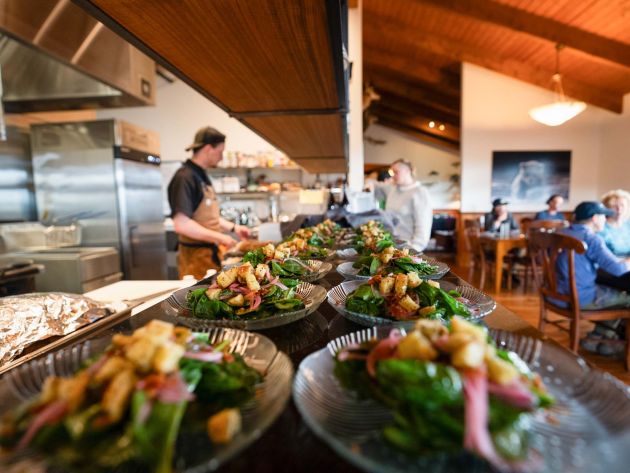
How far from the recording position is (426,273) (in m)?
1.13

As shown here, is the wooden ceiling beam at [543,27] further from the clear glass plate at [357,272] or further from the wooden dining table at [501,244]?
the clear glass plate at [357,272]

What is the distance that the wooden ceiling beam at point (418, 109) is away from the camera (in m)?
9.93

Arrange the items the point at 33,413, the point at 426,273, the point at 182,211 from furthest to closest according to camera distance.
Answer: the point at 182,211, the point at 426,273, the point at 33,413

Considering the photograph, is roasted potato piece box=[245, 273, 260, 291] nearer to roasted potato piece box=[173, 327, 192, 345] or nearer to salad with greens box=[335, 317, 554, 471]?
roasted potato piece box=[173, 327, 192, 345]

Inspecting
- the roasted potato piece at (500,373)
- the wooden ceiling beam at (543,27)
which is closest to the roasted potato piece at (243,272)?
the roasted potato piece at (500,373)

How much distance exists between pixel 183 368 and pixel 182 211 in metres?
2.34

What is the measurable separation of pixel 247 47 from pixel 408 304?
749 millimetres

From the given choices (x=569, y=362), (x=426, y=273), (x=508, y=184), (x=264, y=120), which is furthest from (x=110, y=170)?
(x=508, y=184)

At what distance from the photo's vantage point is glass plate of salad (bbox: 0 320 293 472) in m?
0.36

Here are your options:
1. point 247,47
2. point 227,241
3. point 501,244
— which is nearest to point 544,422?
point 247,47

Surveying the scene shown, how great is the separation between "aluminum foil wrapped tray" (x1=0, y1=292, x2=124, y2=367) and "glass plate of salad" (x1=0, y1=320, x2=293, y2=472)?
1.67 ft

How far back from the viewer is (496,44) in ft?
20.0

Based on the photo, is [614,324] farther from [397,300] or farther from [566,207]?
[566,207]

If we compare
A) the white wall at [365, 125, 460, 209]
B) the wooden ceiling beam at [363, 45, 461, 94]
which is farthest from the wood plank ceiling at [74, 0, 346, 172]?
the white wall at [365, 125, 460, 209]
